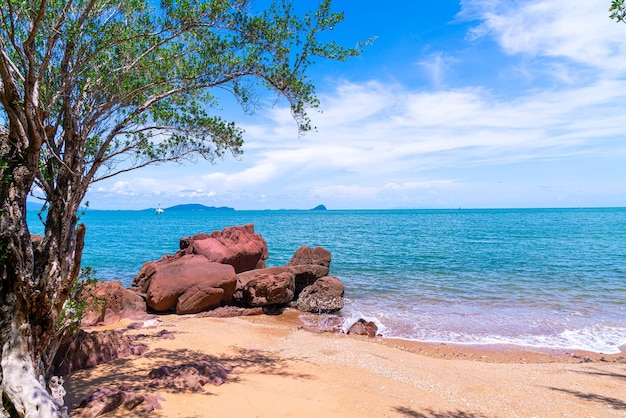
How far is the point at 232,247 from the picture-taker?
972 inches

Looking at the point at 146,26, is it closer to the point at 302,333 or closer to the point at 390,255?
the point at 302,333

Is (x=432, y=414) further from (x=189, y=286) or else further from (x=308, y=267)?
(x=308, y=267)

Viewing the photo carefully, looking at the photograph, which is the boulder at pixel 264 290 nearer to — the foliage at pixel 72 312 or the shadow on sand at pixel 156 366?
the shadow on sand at pixel 156 366

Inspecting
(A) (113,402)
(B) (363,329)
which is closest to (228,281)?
(B) (363,329)

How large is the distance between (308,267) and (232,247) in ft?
17.0

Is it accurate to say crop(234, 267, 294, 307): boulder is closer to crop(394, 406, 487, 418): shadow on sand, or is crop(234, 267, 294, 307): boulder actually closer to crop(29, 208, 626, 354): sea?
crop(29, 208, 626, 354): sea

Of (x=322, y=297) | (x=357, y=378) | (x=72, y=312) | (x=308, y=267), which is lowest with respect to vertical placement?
(x=322, y=297)

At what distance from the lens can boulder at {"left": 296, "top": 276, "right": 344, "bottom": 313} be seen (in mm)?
20156

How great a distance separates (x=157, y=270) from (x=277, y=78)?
1316cm

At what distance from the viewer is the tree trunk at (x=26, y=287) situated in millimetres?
5054

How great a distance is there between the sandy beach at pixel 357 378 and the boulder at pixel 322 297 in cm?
508

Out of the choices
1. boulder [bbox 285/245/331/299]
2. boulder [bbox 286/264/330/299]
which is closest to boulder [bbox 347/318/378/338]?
boulder [bbox 285/245/331/299]

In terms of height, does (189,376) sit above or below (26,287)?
below

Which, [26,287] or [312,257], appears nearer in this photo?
[26,287]
